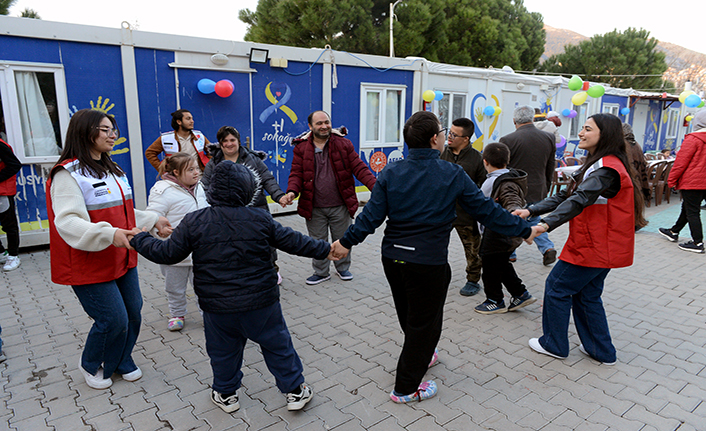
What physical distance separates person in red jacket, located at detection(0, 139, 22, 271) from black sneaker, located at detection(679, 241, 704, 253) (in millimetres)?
8846

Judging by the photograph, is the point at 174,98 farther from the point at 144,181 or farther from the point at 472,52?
the point at 472,52

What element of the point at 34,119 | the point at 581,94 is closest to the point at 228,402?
the point at 34,119

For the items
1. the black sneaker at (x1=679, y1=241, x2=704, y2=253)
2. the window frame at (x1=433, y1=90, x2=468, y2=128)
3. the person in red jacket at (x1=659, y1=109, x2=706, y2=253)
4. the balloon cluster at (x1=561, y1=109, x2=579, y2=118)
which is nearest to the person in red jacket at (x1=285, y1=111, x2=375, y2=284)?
the person in red jacket at (x1=659, y1=109, x2=706, y2=253)

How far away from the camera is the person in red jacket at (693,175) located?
6270 mm

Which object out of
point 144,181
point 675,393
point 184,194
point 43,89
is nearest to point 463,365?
point 675,393

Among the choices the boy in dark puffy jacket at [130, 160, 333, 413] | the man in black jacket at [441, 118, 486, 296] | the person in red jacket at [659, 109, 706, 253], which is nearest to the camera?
the boy in dark puffy jacket at [130, 160, 333, 413]

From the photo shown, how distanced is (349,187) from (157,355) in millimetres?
2533

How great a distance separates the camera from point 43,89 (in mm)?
6141

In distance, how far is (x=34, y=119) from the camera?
241 inches

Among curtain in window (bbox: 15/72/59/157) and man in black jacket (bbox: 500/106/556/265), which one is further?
curtain in window (bbox: 15/72/59/157)

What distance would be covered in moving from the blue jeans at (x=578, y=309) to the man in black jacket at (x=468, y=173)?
4.16ft

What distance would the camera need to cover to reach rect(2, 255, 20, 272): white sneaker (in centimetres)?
548

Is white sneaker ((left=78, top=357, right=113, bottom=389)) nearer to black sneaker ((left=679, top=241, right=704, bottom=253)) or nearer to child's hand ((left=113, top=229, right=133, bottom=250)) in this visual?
child's hand ((left=113, top=229, right=133, bottom=250))

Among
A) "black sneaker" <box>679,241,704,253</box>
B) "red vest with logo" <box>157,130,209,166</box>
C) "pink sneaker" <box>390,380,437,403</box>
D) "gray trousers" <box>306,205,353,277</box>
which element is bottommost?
"black sneaker" <box>679,241,704,253</box>
